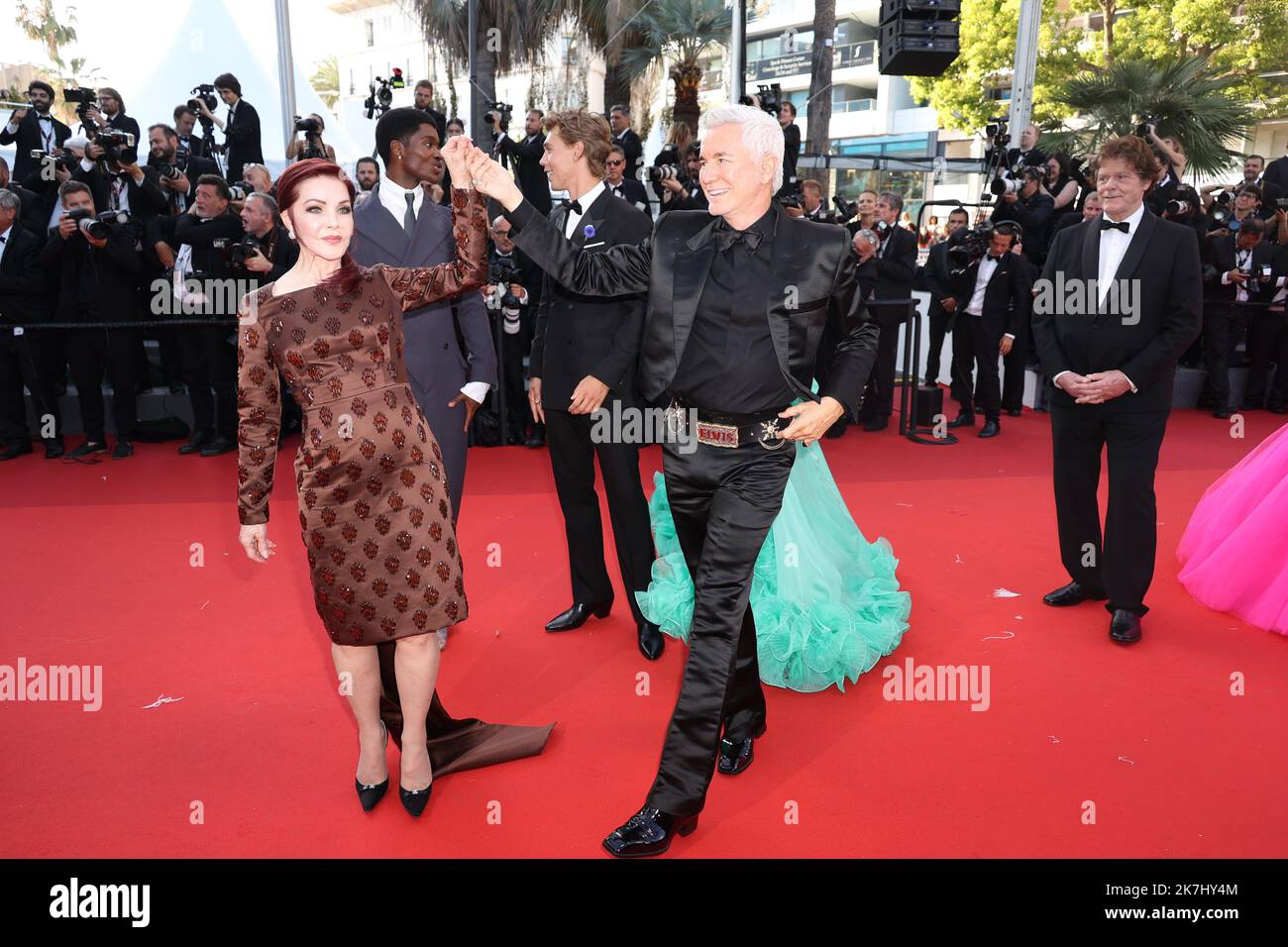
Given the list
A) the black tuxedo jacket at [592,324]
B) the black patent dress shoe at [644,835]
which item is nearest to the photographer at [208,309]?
the black tuxedo jacket at [592,324]

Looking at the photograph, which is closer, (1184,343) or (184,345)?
(1184,343)

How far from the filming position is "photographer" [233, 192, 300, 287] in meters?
6.04

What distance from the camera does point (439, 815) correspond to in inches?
108

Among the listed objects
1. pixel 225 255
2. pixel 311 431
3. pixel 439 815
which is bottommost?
pixel 439 815

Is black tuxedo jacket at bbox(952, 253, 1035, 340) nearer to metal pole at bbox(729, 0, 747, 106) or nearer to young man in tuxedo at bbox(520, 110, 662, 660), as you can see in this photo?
young man in tuxedo at bbox(520, 110, 662, 660)

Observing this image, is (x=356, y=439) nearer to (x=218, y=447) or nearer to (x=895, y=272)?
(x=218, y=447)

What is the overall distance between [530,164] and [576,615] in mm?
6607

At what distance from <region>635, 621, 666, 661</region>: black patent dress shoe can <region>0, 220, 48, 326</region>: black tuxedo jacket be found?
227 inches

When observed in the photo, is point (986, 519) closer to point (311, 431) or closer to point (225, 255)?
point (311, 431)

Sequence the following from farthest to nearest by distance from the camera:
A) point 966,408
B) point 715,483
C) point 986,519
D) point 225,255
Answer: point 966,408, point 225,255, point 986,519, point 715,483

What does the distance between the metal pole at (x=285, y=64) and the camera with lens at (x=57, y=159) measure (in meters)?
2.93

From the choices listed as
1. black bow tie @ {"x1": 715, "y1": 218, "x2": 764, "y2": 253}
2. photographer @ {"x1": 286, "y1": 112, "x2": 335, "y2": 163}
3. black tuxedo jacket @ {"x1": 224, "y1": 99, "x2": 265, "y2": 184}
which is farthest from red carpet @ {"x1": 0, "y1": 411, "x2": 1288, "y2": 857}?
black tuxedo jacket @ {"x1": 224, "y1": 99, "x2": 265, "y2": 184}

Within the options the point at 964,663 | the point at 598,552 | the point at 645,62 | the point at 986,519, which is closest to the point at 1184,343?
the point at 964,663

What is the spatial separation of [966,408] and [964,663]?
4.90 meters
